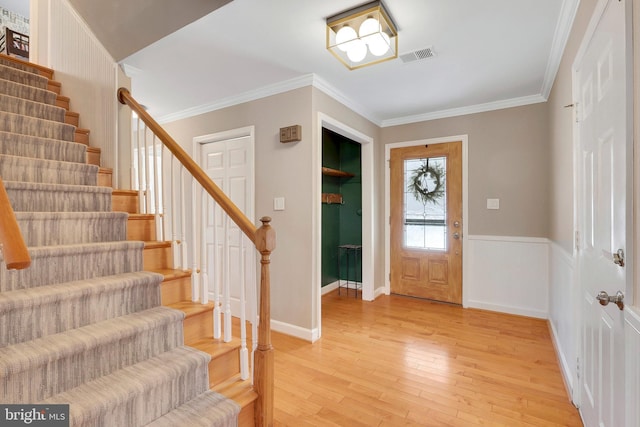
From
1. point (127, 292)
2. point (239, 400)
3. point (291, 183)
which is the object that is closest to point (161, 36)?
point (291, 183)

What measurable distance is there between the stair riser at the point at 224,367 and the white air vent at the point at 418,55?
2.52 meters

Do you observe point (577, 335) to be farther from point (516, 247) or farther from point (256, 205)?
point (256, 205)

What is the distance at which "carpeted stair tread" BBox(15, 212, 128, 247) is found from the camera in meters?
1.73

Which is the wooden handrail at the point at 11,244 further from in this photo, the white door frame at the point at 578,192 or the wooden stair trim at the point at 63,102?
the wooden stair trim at the point at 63,102

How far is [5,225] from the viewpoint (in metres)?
0.93

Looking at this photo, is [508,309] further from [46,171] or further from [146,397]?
[46,171]

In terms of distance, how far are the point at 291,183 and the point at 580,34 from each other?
7.54 feet

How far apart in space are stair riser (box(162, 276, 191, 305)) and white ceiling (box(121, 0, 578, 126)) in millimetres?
1745

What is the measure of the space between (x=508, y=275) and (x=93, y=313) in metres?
3.87

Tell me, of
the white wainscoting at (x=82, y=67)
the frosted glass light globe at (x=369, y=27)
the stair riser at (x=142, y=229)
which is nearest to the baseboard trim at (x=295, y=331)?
the stair riser at (x=142, y=229)

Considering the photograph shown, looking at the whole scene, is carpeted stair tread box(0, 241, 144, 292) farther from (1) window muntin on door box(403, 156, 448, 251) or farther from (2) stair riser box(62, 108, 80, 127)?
(1) window muntin on door box(403, 156, 448, 251)

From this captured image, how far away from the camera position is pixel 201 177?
6.34ft

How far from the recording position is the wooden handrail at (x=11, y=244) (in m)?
0.88

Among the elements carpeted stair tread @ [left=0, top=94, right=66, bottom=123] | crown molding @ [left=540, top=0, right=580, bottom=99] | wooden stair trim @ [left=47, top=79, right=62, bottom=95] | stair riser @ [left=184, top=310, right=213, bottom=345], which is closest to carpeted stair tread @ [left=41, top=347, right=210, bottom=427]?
stair riser @ [left=184, top=310, right=213, bottom=345]
